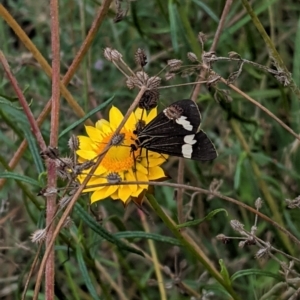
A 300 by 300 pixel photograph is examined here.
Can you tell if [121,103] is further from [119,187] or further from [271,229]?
[119,187]

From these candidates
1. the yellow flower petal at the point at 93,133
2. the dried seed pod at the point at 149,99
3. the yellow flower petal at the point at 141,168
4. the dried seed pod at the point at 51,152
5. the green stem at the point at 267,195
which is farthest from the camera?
the green stem at the point at 267,195

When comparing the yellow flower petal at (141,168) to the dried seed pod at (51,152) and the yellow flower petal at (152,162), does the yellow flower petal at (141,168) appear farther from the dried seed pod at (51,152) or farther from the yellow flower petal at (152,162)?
the dried seed pod at (51,152)

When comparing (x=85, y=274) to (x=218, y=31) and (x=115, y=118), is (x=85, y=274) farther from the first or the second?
(x=218, y=31)

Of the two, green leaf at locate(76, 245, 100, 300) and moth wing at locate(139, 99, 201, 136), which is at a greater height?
moth wing at locate(139, 99, 201, 136)

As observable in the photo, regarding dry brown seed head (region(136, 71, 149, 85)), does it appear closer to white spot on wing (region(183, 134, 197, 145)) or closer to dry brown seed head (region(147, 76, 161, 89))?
dry brown seed head (region(147, 76, 161, 89))

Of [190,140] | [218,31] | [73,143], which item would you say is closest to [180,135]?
[190,140]

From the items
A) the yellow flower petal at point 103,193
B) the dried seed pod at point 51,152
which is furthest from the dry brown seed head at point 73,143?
the yellow flower petal at point 103,193

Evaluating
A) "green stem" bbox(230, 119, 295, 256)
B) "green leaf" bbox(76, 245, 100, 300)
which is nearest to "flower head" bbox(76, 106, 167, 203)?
"green leaf" bbox(76, 245, 100, 300)
